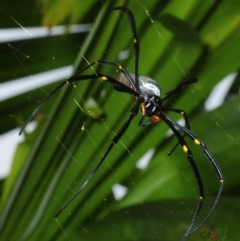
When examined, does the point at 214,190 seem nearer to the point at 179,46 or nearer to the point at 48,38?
the point at 179,46

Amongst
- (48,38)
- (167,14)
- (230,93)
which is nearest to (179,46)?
(167,14)

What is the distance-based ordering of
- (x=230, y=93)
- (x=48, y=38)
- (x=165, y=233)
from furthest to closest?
1. (x=230, y=93)
2. (x=48, y=38)
3. (x=165, y=233)

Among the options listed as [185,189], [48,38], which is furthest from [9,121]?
[185,189]

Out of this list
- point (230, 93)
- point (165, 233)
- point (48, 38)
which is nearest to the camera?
point (165, 233)

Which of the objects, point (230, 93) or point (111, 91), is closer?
point (111, 91)

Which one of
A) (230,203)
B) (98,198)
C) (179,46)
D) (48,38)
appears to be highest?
(48,38)

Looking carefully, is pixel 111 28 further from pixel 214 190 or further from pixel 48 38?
pixel 214 190

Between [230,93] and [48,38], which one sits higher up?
[48,38]
